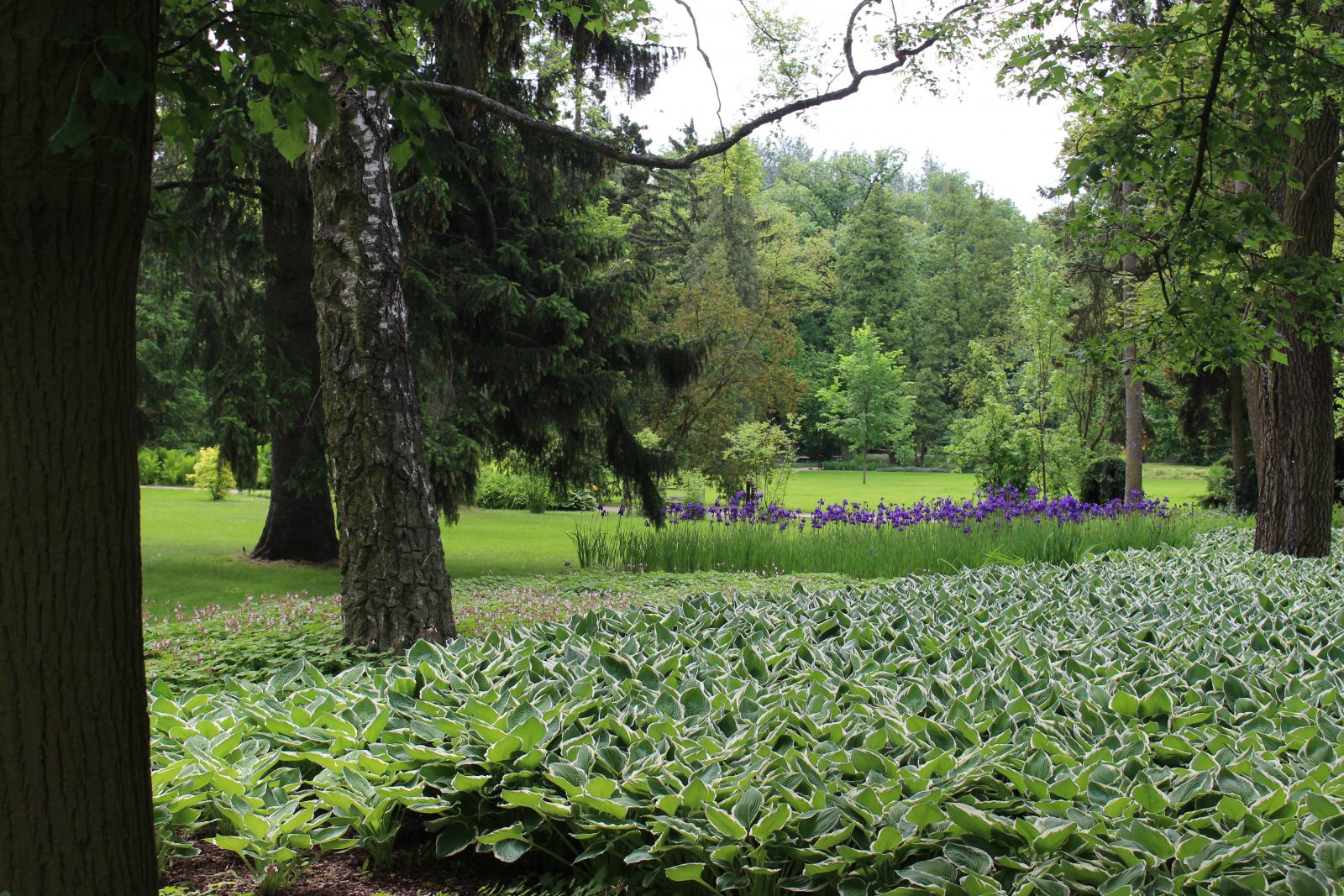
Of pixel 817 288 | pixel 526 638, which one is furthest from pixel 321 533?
pixel 817 288

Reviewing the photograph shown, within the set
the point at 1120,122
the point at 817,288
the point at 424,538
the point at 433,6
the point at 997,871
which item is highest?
the point at 817,288

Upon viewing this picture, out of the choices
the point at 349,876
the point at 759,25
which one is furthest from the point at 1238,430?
the point at 349,876

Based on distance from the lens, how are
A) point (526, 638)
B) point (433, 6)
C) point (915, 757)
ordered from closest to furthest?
point (433, 6) → point (915, 757) → point (526, 638)

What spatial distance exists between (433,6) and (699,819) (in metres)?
1.85

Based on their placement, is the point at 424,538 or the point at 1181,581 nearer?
the point at 424,538

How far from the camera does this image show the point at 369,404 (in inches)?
175

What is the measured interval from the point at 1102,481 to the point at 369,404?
46.3 ft

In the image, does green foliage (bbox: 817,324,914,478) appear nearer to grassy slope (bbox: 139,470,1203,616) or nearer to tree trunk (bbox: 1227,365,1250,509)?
grassy slope (bbox: 139,470,1203,616)

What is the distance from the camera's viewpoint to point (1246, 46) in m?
4.25

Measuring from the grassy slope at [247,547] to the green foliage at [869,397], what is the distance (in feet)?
26.3

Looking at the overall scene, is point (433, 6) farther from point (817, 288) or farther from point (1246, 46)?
point (817, 288)

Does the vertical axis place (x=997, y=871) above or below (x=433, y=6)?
below

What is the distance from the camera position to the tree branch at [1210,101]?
3.70m

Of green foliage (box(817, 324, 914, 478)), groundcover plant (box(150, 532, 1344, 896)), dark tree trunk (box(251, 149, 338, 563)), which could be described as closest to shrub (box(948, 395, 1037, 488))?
dark tree trunk (box(251, 149, 338, 563))
